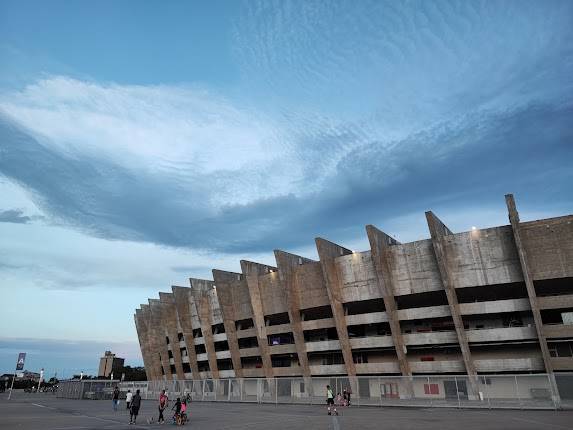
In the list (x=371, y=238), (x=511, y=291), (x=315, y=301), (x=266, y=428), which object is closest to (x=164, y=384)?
(x=315, y=301)

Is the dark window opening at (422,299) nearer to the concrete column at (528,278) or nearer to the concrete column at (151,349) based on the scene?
the concrete column at (528,278)

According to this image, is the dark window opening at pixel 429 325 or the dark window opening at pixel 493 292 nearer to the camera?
the dark window opening at pixel 493 292

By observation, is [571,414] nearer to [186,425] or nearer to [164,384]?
[186,425]

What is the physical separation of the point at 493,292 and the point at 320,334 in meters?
21.1

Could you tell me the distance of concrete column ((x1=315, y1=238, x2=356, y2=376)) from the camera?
43531 mm

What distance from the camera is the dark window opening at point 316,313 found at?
165 ft

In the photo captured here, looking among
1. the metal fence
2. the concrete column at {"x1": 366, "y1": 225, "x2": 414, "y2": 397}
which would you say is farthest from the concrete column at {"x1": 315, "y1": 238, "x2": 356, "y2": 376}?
the concrete column at {"x1": 366, "y1": 225, "x2": 414, "y2": 397}

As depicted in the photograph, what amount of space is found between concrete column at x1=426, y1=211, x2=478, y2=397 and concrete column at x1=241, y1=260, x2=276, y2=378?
23.2m

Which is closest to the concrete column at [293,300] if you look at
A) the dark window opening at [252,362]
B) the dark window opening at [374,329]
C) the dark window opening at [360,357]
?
the dark window opening at [360,357]

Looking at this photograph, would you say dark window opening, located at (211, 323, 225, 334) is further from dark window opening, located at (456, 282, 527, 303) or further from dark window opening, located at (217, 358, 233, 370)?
dark window opening, located at (456, 282, 527, 303)

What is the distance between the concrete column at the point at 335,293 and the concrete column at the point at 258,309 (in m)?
11.3

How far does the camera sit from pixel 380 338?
4353 centimetres

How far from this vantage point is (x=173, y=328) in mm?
70000

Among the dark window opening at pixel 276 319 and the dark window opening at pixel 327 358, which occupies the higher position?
the dark window opening at pixel 276 319
